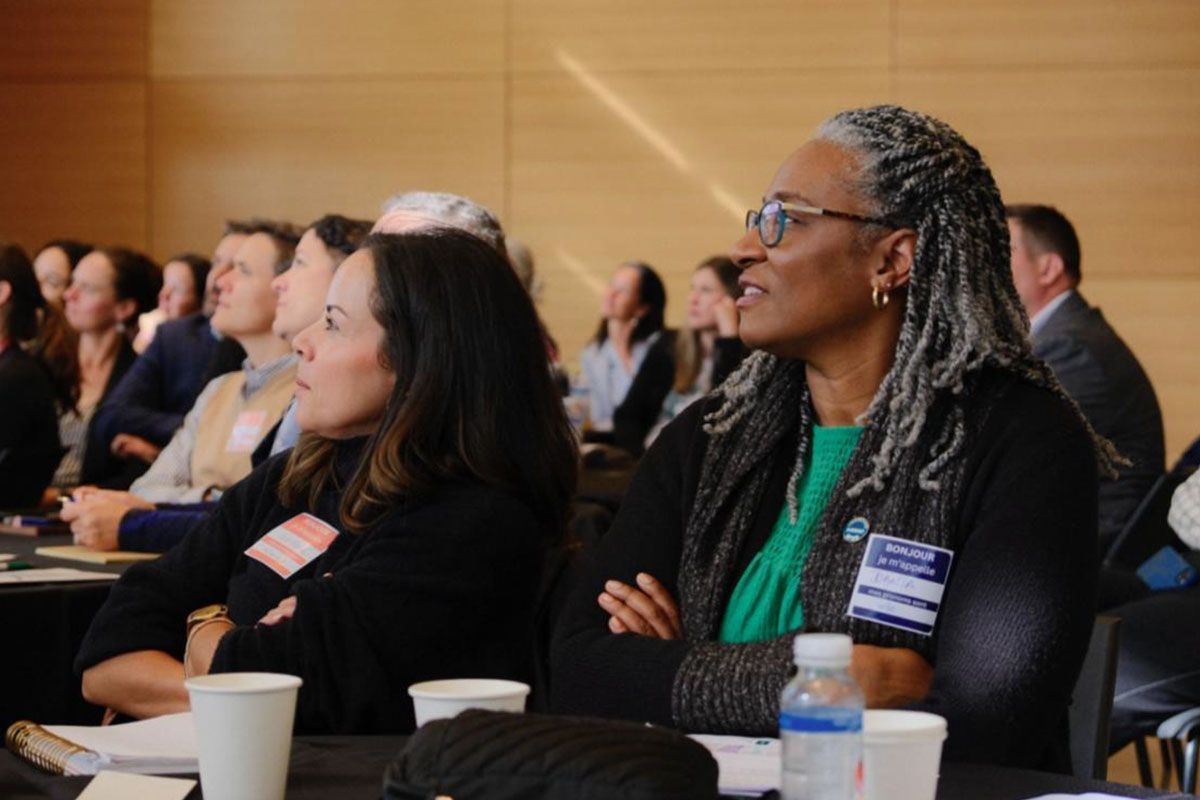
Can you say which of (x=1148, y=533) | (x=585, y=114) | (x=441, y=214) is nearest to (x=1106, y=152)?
(x=585, y=114)

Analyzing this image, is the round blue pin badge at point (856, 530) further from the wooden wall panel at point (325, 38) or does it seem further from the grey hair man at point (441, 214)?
the wooden wall panel at point (325, 38)

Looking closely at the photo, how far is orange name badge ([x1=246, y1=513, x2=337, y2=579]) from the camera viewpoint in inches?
90.4

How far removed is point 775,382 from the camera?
232 cm

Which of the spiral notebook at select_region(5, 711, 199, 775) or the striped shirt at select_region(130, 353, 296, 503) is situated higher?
the spiral notebook at select_region(5, 711, 199, 775)

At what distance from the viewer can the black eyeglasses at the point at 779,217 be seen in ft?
7.23

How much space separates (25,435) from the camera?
5.20 meters

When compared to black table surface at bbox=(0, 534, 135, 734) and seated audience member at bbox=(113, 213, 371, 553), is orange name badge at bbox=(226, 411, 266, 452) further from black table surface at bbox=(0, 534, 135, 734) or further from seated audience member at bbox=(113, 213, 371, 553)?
black table surface at bbox=(0, 534, 135, 734)

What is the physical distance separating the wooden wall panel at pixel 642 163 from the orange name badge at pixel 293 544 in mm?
7320

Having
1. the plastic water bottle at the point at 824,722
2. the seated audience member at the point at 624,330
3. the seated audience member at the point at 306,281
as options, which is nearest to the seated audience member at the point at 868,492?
the plastic water bottle at the point at 824,722

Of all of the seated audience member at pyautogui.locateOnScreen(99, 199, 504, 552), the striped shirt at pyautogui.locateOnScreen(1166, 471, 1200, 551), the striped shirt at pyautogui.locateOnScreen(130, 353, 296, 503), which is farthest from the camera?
the striped shirt at pyautogui.locateOnScreen(130, 353, 296, 503)

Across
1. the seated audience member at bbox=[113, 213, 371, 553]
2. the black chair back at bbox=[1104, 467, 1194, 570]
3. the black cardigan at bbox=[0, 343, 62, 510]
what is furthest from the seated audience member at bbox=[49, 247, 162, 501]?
the black chair back at bbox=[1104, 467, 1194, 570]

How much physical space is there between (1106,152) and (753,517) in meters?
7.58

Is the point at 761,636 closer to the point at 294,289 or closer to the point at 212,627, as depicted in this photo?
the point at 212,627

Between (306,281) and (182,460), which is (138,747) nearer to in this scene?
(306,281)
